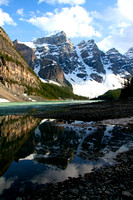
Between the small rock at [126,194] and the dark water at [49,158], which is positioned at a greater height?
the small rock at [126,194]

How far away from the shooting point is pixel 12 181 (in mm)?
5461

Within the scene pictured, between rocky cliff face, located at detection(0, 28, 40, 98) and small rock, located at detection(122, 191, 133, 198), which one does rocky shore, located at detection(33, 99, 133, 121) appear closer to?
small rock, located at detection(122, 191, 133, 198)

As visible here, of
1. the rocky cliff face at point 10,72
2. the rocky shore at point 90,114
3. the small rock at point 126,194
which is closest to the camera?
the small rock at point 126,194

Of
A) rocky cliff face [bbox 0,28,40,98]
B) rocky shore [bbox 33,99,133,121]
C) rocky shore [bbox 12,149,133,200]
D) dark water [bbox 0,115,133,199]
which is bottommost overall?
rocky shore [bbox 33,99,133,121]

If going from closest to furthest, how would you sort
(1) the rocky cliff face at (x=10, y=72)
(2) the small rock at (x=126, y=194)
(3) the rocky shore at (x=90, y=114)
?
(2) the small rock at (x=126, y=194)
(3) the rocky shore at (x=90, y=114)
(1) the rocky cliff face at (x=10, y=72)

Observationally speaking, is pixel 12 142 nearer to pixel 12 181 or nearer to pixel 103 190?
pixel 12 181

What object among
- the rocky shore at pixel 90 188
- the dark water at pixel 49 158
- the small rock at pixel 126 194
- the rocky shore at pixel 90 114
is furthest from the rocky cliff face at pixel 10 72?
the small rock at pixel 126 194

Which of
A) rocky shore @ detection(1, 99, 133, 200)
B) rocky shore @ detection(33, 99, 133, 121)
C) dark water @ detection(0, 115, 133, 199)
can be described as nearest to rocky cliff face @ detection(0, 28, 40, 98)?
rocky shore @ detection(33, 99, 133, 121)

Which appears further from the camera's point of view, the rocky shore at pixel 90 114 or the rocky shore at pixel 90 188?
the rocky shore at pixel 90 114

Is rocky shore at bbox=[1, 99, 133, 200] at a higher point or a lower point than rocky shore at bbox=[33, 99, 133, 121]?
higher

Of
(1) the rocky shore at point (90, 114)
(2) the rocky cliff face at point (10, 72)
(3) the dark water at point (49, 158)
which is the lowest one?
(1) the rocky shore at point (90, 114)

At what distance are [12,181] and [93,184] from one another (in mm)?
2927

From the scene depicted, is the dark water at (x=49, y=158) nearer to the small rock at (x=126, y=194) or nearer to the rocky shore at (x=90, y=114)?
the small rock at (x=126, y=194)

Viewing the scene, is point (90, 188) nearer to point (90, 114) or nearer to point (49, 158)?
point (49, 158)
